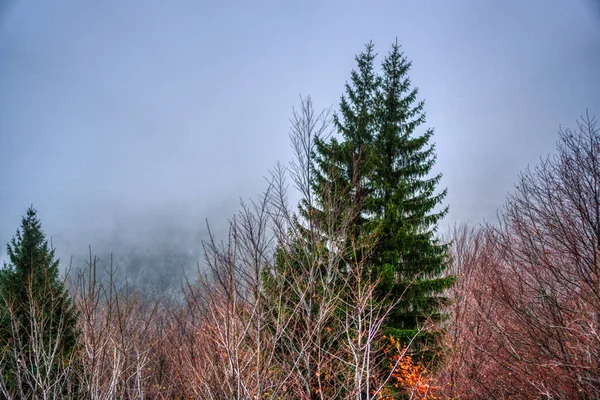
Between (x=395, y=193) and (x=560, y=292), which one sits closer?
(x=560, y=292)

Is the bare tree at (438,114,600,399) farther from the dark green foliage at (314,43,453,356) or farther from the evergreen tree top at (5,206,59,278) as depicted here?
the evergreen tree top at (5,206,59,278)

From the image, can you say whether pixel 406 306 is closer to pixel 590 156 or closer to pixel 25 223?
pixel 590 156

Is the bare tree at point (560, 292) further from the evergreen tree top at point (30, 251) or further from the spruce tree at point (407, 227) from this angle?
the evergreen tree top at point (30, 251)

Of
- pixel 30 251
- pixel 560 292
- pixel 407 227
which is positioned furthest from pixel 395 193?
pixel 30 251

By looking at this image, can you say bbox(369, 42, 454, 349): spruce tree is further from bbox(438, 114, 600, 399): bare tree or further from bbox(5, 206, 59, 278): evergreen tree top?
bbox(5, 206, 59, 278): evergreen tree top

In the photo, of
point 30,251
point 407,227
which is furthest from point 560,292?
point 30,251

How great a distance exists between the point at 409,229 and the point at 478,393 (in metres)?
5.23

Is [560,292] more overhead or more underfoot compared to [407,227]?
more underfoot

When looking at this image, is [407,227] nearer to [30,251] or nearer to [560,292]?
[560,292]

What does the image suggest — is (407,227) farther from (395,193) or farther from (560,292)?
(560,292)

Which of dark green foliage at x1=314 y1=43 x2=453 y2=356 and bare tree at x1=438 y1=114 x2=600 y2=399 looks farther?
dark green foliage at x1=314 y1=43 x2=453 y2=356

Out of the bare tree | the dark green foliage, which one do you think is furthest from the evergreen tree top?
the bare tree

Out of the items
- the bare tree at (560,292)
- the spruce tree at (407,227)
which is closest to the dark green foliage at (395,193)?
the spruce tree at (407,227)

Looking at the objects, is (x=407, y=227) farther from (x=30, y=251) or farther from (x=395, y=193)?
(x=30, y=251)
